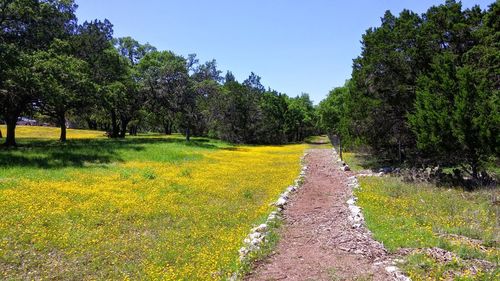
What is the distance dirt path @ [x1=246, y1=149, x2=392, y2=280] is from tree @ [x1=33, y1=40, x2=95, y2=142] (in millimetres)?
23402

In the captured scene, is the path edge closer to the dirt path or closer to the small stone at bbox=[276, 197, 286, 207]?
the small stone at bbox=[276, 197, 286, 207]

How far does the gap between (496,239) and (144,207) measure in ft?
39.9

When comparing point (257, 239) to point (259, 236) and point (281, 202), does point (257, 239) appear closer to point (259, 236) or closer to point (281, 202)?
point (259, 236)

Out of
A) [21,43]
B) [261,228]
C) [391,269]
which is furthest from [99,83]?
[391,269]

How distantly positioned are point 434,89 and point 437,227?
1454 cm


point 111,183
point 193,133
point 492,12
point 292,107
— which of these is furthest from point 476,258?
point 292,107

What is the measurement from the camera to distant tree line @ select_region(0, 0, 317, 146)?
3016 centimetres

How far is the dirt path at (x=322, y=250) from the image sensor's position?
855 cm

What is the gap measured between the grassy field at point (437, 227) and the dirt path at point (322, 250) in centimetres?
67

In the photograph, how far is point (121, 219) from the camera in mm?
13195

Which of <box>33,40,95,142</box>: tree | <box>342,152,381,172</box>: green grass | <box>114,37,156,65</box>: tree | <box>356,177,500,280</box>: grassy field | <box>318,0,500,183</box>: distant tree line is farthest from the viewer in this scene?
<box>114,37,156,65</box>: tree

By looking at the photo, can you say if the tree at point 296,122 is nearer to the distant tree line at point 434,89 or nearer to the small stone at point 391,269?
the distant tree line at point 434,89

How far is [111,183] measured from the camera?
1864 cm


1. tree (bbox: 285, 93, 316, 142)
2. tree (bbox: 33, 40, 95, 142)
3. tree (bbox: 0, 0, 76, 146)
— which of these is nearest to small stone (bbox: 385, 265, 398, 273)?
tree (bbox: 0, 0, 76, 146)
